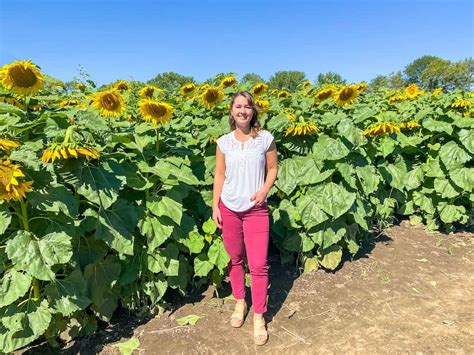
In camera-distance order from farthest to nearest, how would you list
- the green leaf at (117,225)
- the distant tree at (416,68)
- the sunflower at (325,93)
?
the distant tree at (416,68) → the sunflower at (325,93) → the green leaf at (117,225)

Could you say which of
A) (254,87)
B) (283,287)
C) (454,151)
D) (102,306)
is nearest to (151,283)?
(102,306)

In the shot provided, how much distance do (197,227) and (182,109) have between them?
126 cm

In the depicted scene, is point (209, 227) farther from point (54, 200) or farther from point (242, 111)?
point (54, 200)

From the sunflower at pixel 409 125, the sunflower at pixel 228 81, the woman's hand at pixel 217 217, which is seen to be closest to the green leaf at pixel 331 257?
the woman's hand at pixel 217 217

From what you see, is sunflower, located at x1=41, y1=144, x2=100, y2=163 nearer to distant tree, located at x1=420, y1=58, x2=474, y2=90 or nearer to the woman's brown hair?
the woman's brown hair

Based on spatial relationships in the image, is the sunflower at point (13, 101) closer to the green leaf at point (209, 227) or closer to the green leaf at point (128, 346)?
the green leaf at point (209, 227)

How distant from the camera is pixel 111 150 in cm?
283

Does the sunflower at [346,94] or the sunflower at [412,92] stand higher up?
the sunflower at [412,92]

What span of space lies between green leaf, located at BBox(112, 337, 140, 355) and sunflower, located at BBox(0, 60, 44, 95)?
5.95 ft

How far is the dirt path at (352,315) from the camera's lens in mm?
2977

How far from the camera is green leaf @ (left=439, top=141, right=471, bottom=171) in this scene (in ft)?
15.6

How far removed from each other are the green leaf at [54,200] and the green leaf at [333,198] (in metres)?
2.06

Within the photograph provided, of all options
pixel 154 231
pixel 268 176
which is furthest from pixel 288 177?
pixel 154 231

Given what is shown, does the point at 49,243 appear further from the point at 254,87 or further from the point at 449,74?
the point at 449,74
